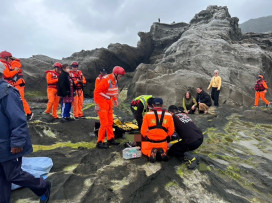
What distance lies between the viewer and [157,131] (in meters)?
4.84

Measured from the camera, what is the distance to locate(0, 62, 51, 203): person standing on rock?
281 centimetres

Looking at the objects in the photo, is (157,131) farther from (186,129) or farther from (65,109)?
(65,109)

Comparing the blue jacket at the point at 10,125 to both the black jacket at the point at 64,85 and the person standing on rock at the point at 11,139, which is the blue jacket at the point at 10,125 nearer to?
the person standing on rock at the point at 11,139

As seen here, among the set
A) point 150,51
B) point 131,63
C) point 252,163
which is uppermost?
point 150,51

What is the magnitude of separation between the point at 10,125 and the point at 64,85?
5.13m

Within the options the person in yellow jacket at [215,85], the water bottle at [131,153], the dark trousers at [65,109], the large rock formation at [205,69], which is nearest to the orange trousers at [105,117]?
the water bottle at [131,153]

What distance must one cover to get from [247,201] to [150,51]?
122 ft

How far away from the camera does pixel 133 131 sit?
24.1 ft

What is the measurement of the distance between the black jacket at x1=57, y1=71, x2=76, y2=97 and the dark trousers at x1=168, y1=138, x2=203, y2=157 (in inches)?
178

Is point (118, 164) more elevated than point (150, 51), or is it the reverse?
point (150, 51)

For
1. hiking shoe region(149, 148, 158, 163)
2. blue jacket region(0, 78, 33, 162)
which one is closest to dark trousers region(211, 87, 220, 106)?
hiking shoe region(149, 148, 158, 163)

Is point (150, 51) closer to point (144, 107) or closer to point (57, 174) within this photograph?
point (144, 107)

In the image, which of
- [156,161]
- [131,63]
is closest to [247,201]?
[156,161]

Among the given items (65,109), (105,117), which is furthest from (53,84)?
(105,117)
